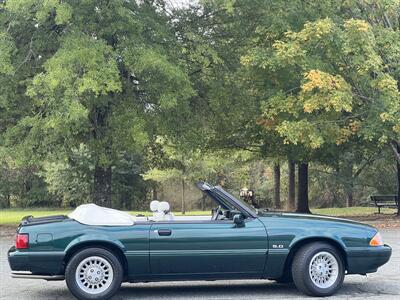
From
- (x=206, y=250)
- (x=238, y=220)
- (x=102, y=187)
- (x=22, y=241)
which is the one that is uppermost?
(x=102, y=187)

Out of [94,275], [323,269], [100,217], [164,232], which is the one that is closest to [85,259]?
[94,275]

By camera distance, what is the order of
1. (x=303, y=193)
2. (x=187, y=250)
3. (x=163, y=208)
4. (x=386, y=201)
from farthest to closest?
(x=386, y=201), (x=303, y=193), (x=163, y=208), (x=187, y=250)

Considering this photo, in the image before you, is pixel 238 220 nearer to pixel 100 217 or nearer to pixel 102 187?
pixel 100 217

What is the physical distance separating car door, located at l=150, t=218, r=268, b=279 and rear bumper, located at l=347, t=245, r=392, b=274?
3.70 feet

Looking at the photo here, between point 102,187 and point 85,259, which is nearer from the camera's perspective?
point 85,259

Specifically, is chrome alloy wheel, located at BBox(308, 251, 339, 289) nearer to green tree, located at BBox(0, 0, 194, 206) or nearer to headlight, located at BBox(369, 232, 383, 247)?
headlight, located at BBox(369, 232, 383, 247)

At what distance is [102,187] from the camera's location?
66.0 ft

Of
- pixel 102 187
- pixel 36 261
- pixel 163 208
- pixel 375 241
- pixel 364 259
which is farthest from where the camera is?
pixel 102 187

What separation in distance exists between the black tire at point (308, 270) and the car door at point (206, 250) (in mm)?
443

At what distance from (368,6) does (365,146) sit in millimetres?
6626

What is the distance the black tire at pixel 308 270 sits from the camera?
7570 mm

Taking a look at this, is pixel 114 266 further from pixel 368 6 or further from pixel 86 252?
pixel 368 6

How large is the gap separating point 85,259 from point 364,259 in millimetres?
3493

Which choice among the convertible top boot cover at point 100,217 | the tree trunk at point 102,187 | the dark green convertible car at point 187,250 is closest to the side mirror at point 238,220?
the dark green convertible car at point 187,250
